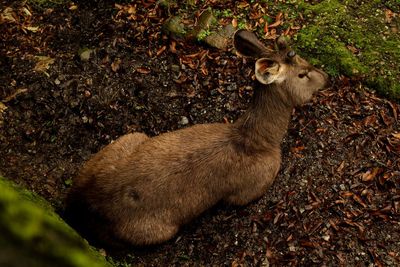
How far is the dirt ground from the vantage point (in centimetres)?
613

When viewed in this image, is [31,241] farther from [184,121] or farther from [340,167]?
[340,167]

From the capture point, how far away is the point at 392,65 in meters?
7.26

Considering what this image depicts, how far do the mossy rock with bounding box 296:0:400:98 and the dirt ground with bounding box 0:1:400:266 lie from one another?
273 millimetres

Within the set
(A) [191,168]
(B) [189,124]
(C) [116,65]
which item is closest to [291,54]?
(A) [191,168]

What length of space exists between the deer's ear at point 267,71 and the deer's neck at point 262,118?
39 cm

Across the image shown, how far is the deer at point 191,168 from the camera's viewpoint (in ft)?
17.4

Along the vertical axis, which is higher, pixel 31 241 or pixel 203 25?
pixel 31 241

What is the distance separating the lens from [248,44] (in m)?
5.77

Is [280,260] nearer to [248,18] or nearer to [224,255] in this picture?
[224,255]

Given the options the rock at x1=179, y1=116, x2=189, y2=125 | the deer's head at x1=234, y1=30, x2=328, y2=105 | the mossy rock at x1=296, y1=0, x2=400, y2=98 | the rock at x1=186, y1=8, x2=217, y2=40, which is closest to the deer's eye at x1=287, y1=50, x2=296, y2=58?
the deer's head at x1=234, y1=30, x2=328, y2=105

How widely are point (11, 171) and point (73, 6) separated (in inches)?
130

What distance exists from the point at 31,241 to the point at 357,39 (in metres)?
6.18

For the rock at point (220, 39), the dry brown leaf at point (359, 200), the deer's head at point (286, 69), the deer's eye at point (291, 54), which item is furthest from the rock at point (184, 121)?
the dry brown leaf at point (359, 200)

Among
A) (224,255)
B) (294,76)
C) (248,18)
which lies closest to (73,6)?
(248,18)
